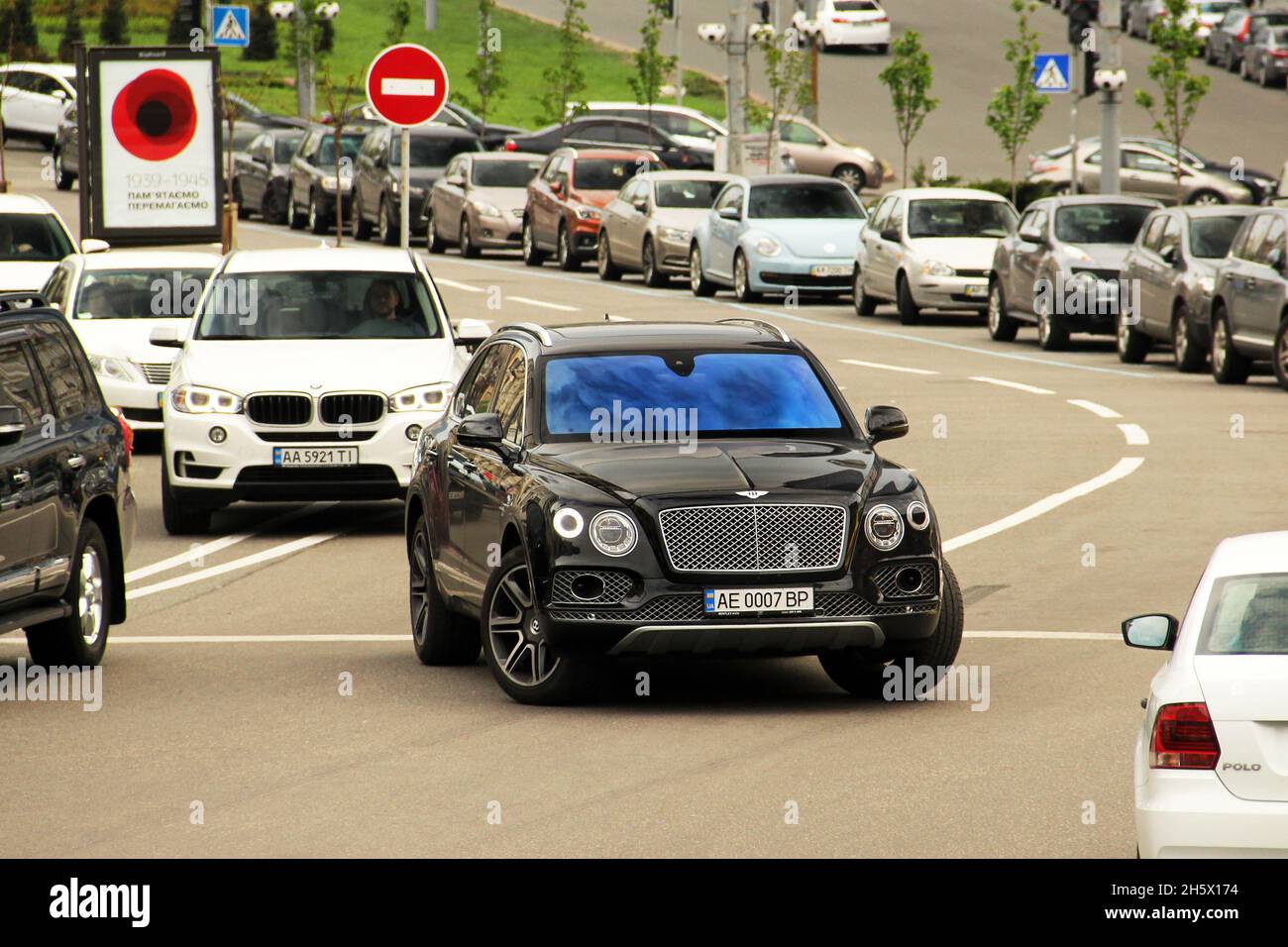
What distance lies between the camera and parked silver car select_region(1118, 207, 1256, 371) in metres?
27.4

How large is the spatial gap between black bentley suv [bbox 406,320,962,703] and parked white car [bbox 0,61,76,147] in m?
49.2

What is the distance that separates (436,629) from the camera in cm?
1231

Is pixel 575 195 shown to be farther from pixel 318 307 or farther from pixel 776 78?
pixel 318 307

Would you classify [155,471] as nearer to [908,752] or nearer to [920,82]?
[908,752]

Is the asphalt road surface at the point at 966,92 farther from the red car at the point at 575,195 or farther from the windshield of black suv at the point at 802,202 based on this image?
the windshield of black suv at the point at 802,202

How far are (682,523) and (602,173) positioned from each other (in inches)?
1287

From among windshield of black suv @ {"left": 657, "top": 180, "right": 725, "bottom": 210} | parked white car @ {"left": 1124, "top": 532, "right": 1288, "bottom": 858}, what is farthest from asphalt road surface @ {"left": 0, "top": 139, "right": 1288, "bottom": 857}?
windshield of black suv @ {"left": 657, "top": 180, "right": 725, "bottom": 210}

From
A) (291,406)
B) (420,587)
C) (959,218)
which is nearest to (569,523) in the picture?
(420,587)

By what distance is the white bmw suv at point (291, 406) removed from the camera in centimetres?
1712

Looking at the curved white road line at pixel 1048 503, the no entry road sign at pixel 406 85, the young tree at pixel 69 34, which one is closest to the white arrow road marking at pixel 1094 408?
the curved white road line at pixel 1048 503

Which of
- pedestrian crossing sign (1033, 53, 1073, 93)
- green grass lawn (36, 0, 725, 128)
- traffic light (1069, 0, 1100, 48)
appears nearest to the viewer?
traffic light (1069, 0, 1100, 48)

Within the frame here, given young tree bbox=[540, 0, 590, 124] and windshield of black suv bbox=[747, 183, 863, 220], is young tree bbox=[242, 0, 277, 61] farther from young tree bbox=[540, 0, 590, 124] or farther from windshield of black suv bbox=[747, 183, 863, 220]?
windshield of black suv bbox=[747, 183, 863, 220]

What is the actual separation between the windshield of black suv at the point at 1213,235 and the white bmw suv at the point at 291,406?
12.0 metres
